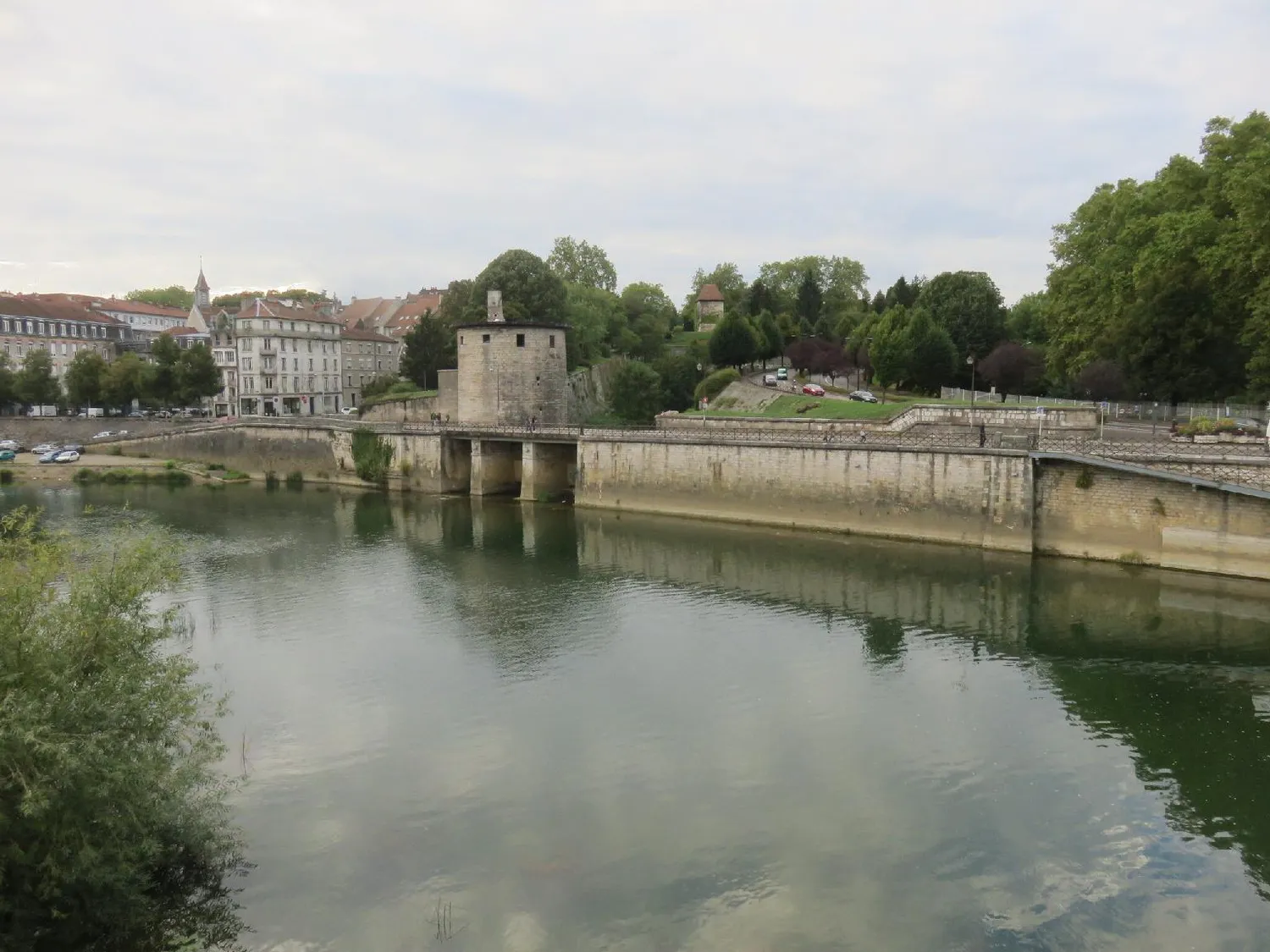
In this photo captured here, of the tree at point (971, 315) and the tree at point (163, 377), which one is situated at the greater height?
the tree at point (971, 315)

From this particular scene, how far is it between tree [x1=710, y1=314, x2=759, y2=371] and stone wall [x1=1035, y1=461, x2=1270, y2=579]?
1203 inches

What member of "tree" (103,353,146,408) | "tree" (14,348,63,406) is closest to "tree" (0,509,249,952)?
"tree" (103,353,146,408)

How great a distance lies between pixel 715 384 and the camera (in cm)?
5544

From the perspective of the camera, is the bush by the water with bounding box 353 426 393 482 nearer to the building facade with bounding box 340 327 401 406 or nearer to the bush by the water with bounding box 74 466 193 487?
the bush by the water with bounding box 74 466 193 487

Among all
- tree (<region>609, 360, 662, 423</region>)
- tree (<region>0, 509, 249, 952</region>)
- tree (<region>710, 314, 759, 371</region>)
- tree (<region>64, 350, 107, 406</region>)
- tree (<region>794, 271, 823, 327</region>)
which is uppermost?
tree (<region>794, 271, 823, 327</region>)

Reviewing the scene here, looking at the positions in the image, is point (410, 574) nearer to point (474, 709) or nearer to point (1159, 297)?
point (474, 709)

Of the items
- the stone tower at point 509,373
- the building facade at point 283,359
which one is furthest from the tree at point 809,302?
the stone tower at point 509,373

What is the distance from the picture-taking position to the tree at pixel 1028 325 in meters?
58.6

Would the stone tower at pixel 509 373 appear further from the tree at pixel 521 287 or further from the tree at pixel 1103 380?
the tree at pixel 1103 380

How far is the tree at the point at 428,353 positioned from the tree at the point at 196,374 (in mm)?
13276

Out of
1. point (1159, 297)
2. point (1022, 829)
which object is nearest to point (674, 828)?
point (1022, 829)

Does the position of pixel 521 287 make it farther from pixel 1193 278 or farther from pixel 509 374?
pixel 1193 278

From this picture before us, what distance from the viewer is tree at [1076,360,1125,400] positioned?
1526 inches

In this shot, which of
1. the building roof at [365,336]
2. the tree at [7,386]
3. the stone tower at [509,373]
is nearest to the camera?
the stone tower at [509,373]
